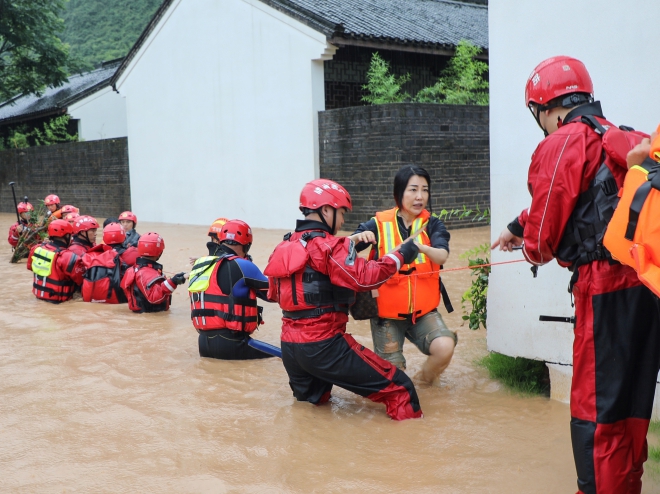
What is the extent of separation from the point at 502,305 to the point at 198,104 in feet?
56.0

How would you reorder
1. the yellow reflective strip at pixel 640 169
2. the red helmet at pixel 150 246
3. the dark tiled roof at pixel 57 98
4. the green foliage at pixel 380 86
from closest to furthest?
the yellow reflective strip at pixel 640 169, the red helmet at pixel 150 246, the green foliage at pixel 380 86, the dark tiled roof at pixel 57 98

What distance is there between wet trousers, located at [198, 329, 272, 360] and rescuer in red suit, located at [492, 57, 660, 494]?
143 inches

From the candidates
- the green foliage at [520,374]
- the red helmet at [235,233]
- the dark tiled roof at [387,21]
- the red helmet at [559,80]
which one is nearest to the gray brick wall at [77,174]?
the dark tiled roof at [387,21]

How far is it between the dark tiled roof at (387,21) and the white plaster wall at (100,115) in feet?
26.8

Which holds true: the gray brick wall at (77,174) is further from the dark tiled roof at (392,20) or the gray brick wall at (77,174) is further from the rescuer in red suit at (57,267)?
the rescuer in red suit at (57,267)

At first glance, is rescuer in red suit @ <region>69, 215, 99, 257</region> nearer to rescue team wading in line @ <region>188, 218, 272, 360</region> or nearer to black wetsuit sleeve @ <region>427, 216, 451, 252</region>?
rescue team wading in line @ <region>188, 218, 272, 360</region>

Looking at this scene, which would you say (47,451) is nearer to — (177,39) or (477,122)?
(477,122)

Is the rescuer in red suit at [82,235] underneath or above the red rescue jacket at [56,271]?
above

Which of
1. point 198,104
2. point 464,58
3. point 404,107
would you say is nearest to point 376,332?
point 404,107

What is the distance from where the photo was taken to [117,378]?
617cm

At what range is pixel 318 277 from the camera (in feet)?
16.0

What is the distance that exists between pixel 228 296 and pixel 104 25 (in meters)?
59.3

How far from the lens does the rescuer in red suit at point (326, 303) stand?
4801 millimetres

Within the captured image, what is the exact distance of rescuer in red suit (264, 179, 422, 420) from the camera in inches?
189
